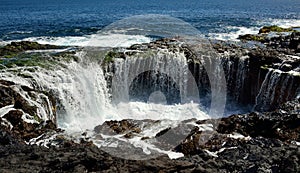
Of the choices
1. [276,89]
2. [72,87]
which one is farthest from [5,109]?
[276,89]

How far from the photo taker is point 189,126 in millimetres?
13648

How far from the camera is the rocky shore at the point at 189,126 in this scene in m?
7.12

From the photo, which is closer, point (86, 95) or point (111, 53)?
point (86, 95)

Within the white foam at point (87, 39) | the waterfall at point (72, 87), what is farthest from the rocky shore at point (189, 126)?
the white foam at point (87, 39)

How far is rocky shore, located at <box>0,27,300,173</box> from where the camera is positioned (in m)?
7.12

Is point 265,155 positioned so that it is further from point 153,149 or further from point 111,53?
point 111,53

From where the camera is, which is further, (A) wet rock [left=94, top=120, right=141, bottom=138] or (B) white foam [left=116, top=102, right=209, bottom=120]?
(B) white foam [left=116, top=102, right=209, bottom=120]

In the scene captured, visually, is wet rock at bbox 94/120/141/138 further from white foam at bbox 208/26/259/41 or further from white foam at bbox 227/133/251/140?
white foam at bbox 208/26/259/41

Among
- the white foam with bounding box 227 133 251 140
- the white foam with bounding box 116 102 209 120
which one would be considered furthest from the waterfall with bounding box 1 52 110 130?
the white foam with bounding box 227 133 251 140

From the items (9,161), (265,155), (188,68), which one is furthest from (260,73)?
(9,161)

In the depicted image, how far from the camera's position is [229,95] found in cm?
2184

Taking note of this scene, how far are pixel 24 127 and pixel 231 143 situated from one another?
25.6 feet

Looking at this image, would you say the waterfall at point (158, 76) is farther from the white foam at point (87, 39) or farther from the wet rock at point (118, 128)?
the white foam at point (87, 39)

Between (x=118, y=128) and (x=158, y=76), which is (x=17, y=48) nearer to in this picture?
(x=158, y=76)
